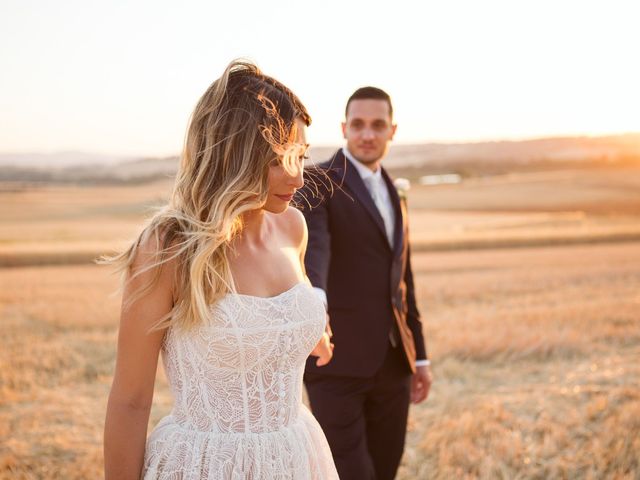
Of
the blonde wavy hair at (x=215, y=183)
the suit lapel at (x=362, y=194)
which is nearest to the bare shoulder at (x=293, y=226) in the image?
the blonde wavy hair at (x=215, y=183)

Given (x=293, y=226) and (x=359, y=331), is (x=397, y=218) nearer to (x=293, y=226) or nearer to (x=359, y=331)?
(x=359, y=331)

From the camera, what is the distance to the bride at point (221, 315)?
6.76 ft

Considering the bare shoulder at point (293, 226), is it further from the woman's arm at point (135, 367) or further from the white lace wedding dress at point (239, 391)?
the woman's arm at point (135, 367)

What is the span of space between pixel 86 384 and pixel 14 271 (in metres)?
12.6

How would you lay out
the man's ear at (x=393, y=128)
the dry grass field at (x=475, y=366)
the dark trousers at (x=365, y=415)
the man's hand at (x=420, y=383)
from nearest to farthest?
the dark trousers at (x=365, y=415) < the man's hand at (x=420, y=383) < the man's ear at (x=393, y=128) < the dry grass field at (x=475, y=366)

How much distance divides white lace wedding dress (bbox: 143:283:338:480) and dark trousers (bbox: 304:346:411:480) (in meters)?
1.39

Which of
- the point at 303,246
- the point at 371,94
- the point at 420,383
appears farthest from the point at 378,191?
the point at 303,246

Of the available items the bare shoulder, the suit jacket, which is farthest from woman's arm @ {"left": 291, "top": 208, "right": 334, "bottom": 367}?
the suit jacket

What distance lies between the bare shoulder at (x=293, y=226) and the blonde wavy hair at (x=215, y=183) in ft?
1.63

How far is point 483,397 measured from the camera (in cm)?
595

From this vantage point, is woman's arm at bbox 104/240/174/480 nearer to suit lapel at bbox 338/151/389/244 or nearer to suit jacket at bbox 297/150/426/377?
suit jacket at bbox 297/150/426/377

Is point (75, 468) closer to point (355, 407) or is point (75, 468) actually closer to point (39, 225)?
point (355, 407)

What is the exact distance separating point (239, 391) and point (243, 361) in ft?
0.39

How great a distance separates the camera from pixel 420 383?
4.28 meters
